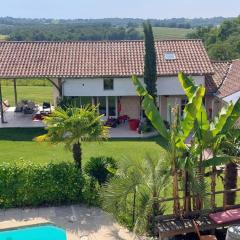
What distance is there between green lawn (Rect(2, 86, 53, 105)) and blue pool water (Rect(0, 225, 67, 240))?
2588cm

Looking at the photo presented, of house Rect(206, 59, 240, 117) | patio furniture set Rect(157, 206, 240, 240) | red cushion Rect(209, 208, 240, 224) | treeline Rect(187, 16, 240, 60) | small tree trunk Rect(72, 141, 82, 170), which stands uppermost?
treeline Rect(187, 16, 240, 60)

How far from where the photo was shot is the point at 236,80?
109 ft

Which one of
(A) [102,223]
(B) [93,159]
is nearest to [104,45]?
(B) [93,159]

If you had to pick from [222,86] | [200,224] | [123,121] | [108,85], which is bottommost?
[200,224]

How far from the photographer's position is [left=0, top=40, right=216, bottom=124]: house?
33531mm

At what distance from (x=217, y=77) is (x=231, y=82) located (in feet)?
8.90

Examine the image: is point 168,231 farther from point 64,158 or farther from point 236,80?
point 236,80

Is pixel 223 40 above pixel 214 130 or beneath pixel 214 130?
above

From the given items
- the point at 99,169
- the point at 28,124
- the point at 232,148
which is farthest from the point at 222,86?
the point at 232,148

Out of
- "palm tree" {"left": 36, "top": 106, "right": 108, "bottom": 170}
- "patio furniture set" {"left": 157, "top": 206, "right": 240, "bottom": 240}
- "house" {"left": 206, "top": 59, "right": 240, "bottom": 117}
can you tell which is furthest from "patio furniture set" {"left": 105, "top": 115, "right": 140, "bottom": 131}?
"patio furniture set" {"left": 157, "top": 206, "right": 240, "bottom": 240}

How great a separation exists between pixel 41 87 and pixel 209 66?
1020 inches

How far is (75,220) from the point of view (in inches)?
714

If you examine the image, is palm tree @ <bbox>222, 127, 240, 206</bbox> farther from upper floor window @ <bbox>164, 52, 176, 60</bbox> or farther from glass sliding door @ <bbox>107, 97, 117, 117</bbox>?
upper floor window @ <bbox>164, 52, 176, 60</bbox>

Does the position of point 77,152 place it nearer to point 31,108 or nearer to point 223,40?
point 31,108
